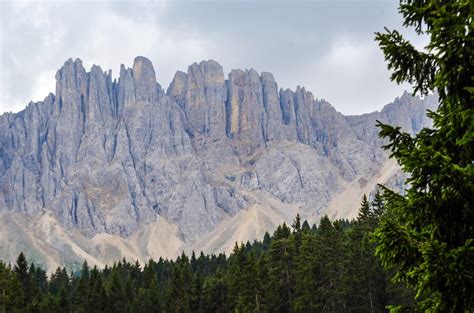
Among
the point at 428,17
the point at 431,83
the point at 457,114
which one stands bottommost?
the point at 457,114

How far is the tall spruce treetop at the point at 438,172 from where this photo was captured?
9617mm

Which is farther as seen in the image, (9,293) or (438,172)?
(9,293)

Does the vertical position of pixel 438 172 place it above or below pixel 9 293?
below

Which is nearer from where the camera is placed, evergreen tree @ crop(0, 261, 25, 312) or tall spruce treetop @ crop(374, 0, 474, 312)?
tall spruce treetop @ crop(374, 0, 474, 312)

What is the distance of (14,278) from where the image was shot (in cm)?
5850

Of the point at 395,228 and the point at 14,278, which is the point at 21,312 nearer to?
the point at 14,278

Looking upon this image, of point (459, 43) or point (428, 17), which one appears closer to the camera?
point (459, 43)

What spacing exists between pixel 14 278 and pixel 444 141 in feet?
188

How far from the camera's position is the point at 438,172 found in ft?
32.1

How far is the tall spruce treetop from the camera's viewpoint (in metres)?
9.62

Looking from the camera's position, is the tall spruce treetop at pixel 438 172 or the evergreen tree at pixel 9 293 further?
the evergreen tree at pixel 9 293

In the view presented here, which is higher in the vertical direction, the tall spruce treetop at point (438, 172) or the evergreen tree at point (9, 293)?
the evergreen tree at point (9, 293)

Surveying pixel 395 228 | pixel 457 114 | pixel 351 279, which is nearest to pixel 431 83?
pixel 457 114

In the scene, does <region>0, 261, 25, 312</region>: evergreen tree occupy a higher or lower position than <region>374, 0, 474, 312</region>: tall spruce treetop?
higher
